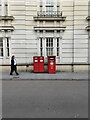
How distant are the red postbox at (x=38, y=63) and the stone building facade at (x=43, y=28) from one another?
1.02m

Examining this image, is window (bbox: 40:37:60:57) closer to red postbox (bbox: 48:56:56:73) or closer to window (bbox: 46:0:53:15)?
red postbox (bbox: 48:56:56:73)

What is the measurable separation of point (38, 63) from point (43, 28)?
9.84 ft

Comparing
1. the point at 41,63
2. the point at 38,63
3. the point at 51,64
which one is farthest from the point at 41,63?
the point at 51,64

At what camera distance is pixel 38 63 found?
49.0 ft

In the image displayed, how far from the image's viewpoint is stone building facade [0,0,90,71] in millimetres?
15562

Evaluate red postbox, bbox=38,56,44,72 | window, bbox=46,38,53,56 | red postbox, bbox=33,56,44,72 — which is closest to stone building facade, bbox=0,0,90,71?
window, bbox=46,38,53,56

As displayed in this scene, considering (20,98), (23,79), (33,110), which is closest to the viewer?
(33,110)

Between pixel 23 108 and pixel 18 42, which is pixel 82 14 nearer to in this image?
pixel 18 42

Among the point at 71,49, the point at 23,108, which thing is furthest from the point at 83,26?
the point at 23,108

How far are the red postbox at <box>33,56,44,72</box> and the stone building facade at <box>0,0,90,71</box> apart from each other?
1.02m

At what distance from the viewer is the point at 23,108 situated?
6133 millimetres

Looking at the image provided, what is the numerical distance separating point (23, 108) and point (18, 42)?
1020 centimetres

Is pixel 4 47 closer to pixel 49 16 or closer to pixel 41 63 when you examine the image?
pixel 41 63

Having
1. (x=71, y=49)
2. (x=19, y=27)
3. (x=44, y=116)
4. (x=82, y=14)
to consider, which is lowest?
(x=44, y=116)
